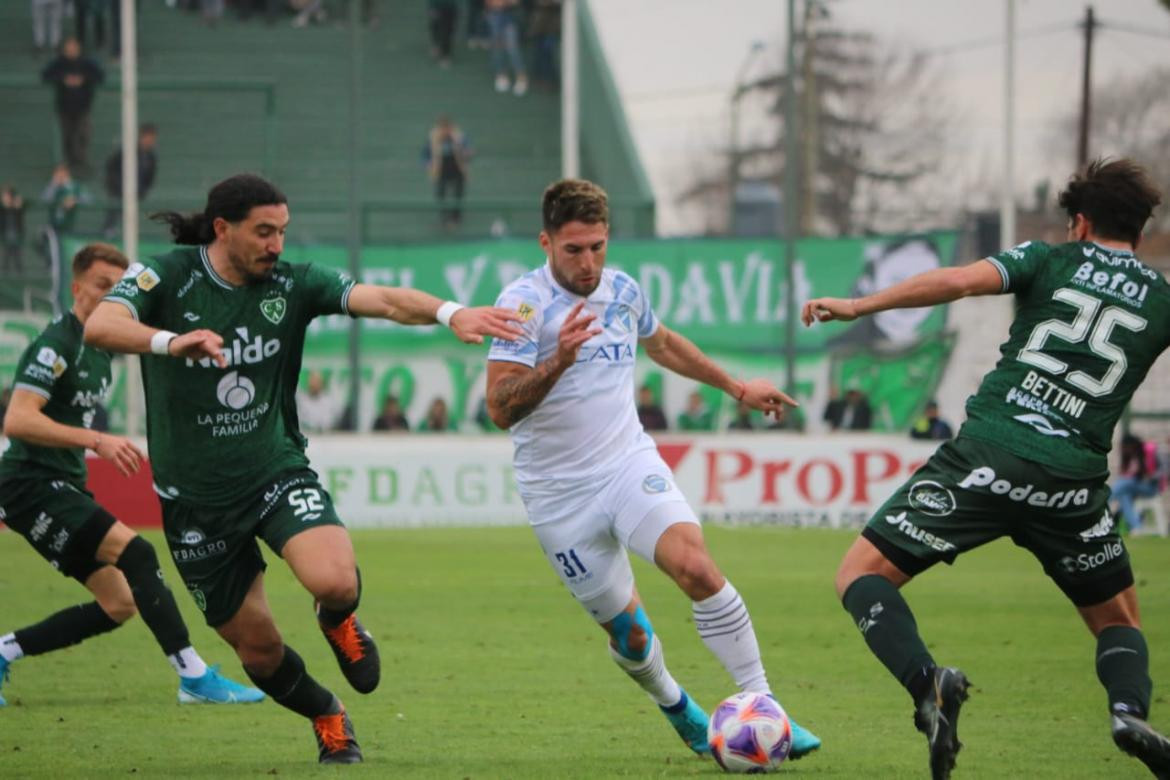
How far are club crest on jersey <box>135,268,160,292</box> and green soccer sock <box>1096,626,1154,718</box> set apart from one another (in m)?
4.14

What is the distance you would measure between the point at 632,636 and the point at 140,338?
244 centimetres

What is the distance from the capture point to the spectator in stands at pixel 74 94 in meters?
31.0

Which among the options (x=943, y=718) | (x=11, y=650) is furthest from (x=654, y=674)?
(x=11, y=650)

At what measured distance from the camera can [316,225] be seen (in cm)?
3012

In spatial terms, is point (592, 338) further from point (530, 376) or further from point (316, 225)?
point (316, 225)

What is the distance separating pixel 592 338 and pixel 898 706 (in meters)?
2.92

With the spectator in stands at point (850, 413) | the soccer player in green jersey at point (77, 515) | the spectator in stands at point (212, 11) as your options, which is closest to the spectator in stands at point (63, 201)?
the spectator in stands at point (212, 11)

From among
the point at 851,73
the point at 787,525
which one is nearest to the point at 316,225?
the point at 787,525

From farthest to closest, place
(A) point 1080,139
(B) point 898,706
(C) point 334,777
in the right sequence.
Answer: (A) point 1080,139 → (B) point 898,706 → (C) point 334,777

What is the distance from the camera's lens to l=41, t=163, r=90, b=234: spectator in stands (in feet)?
92.5

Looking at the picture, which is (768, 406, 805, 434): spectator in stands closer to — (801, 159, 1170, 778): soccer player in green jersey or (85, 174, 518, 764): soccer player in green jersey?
(85, 174, 518, 764): soccer player in green jersey

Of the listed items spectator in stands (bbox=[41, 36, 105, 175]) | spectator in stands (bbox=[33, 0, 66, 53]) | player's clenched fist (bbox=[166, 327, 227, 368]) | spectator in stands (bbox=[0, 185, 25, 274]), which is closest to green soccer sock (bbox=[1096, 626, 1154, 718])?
player's clenched fist (bbox=[166, 327, 227, 368])

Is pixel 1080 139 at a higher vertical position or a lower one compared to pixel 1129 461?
higher

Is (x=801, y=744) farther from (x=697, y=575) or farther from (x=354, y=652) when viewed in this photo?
(x=354, y=652)
